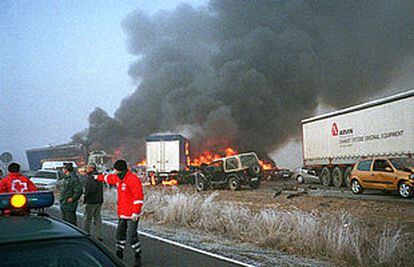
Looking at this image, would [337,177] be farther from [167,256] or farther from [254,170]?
[167,256]

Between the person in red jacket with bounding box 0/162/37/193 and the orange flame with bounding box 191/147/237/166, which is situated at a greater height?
the orange flame with bounding box 191/147/237/166

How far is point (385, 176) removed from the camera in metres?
14.9

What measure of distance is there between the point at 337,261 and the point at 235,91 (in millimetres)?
32486

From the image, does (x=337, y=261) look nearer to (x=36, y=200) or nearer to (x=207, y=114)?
(x=36, y=200)

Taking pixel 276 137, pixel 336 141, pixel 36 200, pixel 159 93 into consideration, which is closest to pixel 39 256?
pixel 36 200

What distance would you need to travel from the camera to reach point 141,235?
914 cm

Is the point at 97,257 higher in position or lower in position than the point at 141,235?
higher

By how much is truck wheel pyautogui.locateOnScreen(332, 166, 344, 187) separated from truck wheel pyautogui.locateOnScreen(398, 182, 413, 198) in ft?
20.4

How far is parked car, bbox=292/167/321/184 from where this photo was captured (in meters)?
23.9

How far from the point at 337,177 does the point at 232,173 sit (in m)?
5.06

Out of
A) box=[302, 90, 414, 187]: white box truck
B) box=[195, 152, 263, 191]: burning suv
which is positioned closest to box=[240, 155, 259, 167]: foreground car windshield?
box=[195, 152, 263, 191]: burning suv

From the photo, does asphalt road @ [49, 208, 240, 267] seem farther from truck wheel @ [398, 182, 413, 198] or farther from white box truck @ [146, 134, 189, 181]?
white box truck @ [146, 134, 189, 181]

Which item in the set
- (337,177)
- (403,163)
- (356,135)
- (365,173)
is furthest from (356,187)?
(337,177)

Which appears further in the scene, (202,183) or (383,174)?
(202,183)
